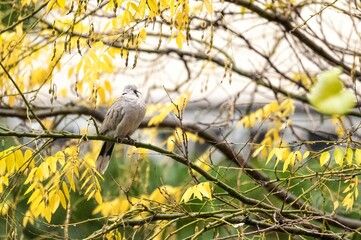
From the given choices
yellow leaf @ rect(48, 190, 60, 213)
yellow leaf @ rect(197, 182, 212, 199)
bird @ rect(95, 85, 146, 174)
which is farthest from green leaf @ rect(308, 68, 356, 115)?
bird @ rect(95, 85, 146, 174)

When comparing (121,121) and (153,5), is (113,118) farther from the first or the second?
(153,5)

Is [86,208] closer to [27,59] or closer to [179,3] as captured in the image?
[27,59]

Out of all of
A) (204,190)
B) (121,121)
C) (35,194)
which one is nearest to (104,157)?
(121,121)

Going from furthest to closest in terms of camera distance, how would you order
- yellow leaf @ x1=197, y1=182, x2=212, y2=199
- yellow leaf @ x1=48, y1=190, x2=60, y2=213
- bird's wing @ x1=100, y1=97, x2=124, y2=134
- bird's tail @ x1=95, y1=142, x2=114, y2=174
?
1. bird's wing @ x1=100, y1=97, x2=124, y2=134
2. bird's tail @ x1=95, y1=142, x2=114, y2=174
3. yellow leaf @ x1=48, y1=190, x2=60, y2=213
4. yellow leaf @ x1=197, y1=182, x2=212, y2=199

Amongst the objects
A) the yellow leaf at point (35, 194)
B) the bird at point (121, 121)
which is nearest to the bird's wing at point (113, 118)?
the bird at point (121, 121)

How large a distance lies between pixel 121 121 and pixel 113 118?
6 cm

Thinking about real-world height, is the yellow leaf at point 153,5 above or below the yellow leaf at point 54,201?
above

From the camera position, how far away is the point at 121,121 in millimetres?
3908

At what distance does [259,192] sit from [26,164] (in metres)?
2.96

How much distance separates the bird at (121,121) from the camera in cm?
383

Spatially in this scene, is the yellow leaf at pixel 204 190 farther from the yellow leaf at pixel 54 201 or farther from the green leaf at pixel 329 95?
the green leaf at pixel 329 95

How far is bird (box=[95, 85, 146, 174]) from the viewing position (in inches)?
151

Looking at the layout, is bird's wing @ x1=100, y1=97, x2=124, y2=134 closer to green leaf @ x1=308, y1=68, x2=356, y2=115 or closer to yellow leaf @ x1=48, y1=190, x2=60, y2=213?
yellow leaf @ x1=48, y1=190, x2=60, y2=213

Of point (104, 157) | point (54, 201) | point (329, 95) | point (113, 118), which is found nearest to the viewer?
point (329, 95)
